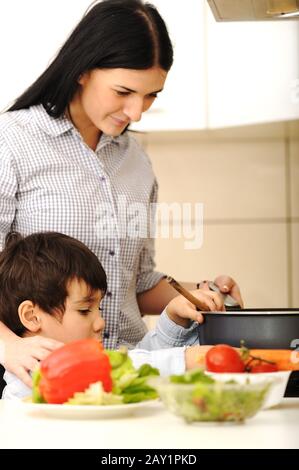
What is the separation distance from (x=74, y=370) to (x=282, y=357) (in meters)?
0.27

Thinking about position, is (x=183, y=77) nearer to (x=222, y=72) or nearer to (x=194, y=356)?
(x=222, y=72)

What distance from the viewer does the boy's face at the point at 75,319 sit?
1.32 m

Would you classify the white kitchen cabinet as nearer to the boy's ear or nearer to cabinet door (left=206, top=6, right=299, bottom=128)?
cabinet door (left=206, top=6, right=299, bottom=128)

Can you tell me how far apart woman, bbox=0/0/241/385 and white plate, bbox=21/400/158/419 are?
0.64m

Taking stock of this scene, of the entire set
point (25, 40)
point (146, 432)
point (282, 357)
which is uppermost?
point (25, 40)

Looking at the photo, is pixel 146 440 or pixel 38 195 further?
pixel 38 195

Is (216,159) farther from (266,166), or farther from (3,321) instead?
(3,321)

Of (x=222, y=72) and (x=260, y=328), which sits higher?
(x=222, y=72)

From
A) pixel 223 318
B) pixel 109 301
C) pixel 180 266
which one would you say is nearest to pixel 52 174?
pixel 109 301

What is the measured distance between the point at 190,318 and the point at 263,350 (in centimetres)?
27

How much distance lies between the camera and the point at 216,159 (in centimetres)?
265

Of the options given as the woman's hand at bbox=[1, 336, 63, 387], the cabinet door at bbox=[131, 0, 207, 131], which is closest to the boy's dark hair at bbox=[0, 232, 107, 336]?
the woman's hand at bbox=[1, 336, 63, 387]

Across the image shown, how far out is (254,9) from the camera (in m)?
1.44

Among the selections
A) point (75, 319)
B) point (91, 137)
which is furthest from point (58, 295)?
point (91, 137)
